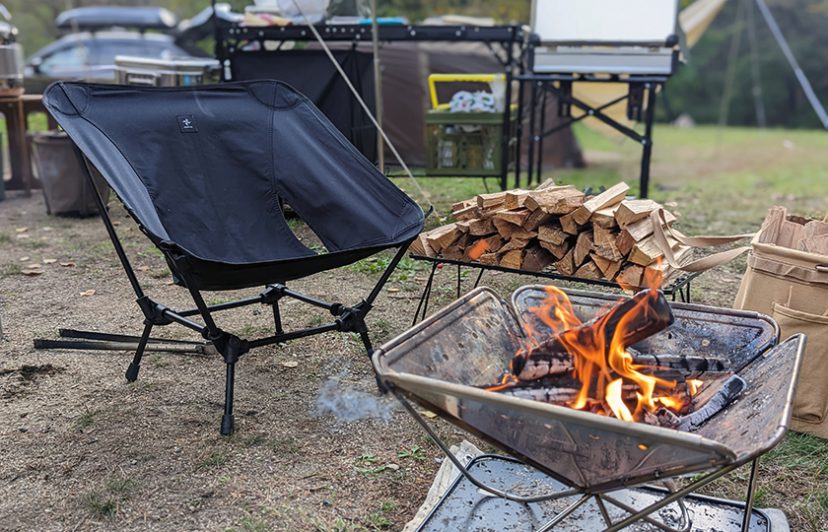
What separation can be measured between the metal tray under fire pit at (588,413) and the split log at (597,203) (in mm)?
787

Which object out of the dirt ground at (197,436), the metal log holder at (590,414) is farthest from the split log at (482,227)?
the metal log holder at (590,414)

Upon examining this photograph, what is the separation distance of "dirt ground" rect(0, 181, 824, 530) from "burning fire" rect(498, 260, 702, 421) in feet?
2.27

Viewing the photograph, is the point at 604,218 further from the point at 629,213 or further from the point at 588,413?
the point at 588,413

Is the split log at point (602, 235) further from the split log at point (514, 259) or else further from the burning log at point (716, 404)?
the burning log at point (716, 404)

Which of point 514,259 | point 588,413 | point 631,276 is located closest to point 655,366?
point 588,413

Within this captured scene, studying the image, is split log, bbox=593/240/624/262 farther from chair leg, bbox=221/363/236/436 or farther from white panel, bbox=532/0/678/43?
white panel, bbox=532/0/678/43

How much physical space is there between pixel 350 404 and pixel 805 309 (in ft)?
5.36

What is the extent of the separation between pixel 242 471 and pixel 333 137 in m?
1.47

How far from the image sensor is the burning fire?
197cm

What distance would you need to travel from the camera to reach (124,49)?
43.5 feet

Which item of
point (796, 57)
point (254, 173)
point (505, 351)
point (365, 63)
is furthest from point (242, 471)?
point (796, 57)

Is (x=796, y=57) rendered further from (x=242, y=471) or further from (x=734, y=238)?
(x=242, y=471)

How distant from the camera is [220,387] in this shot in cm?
303

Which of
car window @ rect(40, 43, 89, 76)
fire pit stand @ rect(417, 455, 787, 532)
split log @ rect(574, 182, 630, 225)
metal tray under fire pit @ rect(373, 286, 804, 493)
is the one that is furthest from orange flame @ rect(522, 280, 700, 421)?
car window @ rect(40, 43, 89, 76)
